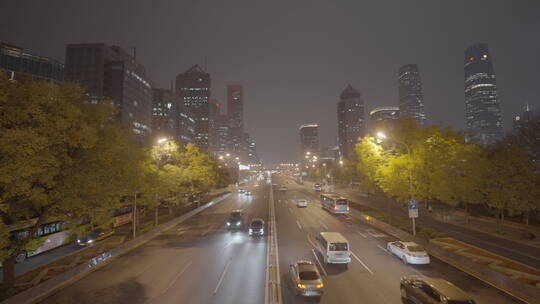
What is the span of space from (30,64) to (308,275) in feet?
518

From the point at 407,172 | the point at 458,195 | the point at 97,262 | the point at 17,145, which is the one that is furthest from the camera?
the point at 458,195

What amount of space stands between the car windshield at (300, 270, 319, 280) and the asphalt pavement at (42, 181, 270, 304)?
2.56 meters

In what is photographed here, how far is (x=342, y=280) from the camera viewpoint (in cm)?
1809

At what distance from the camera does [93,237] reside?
98.3ft

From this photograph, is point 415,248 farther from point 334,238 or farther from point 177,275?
point 177,275

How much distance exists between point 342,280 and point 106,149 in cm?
1727

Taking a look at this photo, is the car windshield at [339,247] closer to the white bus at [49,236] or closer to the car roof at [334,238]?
the car roof at [334,238]

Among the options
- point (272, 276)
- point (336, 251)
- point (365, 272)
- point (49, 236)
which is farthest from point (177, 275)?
point (49, 236)

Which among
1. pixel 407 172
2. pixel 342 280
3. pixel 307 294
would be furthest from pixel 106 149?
pixel 407 172

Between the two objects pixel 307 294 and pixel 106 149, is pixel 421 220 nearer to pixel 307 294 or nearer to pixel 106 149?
pixel 307 294

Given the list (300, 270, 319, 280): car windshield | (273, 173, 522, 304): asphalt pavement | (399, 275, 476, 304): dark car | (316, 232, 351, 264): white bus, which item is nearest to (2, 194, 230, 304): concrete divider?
(273, 173, 522, 304): asphalt pavement

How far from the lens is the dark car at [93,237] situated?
29.0 meters

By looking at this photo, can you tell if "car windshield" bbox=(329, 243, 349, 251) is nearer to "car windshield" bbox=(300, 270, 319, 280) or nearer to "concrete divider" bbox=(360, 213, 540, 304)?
"car windshield" bbox=(300, 270, 319, 280)

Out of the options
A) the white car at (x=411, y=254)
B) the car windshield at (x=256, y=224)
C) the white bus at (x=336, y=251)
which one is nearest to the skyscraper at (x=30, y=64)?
the car windshield at (x=256, y=224)
